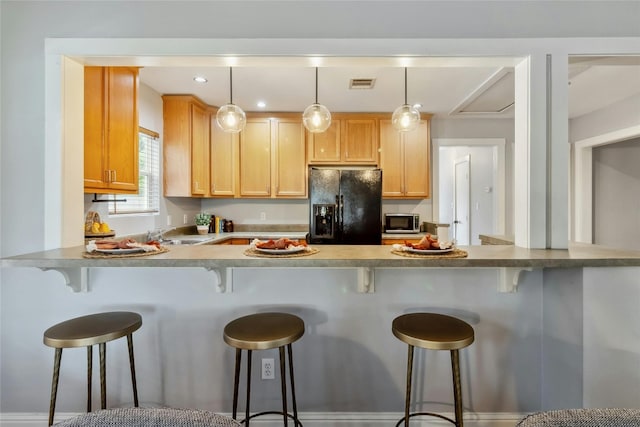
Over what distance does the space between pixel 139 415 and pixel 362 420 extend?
4.55 ft

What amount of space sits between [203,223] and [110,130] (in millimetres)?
1997

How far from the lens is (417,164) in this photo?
13.3 feet

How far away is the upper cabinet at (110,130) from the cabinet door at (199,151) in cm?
121

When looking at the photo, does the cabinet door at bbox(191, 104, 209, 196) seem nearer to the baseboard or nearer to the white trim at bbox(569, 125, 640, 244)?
the baseboard

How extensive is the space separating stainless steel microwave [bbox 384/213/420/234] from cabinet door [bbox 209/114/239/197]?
192 centimetres

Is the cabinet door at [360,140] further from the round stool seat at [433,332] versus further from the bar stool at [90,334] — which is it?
the bar stool at [90,334]

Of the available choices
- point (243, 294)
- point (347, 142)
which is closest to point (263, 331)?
point (243, 294)

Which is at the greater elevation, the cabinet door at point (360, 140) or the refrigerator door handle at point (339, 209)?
the cabinet door at point (360, 140)

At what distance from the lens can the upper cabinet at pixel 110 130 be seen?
6.36ft

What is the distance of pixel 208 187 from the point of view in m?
3.83

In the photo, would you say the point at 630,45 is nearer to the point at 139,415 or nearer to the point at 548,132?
the point at 548,132

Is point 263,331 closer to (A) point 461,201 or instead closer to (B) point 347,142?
(B) point 347,142

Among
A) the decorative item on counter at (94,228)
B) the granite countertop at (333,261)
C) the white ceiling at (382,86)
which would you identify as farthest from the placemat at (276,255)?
the white ceiling at (382,86)

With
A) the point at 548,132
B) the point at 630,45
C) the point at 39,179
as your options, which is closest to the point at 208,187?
the point at 39,179
